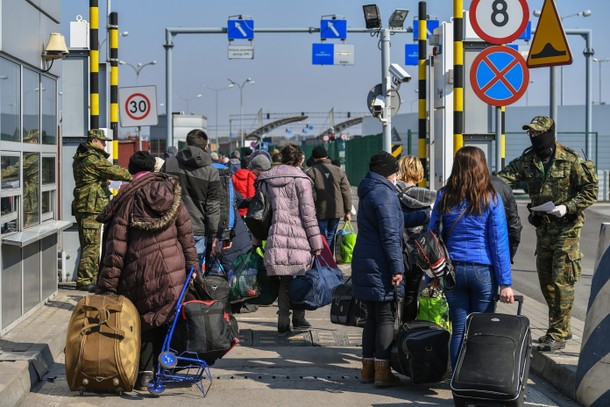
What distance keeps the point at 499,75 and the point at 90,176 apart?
185 inches

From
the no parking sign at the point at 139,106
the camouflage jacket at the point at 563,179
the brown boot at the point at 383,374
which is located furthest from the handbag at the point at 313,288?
the no parking sign at the point at 139,106

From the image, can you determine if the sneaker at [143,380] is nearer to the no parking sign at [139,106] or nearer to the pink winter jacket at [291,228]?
the pink winter jacket at [291,228]

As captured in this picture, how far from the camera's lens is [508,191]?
7.89m

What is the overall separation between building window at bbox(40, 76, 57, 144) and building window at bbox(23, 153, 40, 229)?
1.45 feet

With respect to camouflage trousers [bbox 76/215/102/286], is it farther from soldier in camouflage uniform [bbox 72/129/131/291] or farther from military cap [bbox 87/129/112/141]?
military cap [bbox 87/129/112/141]

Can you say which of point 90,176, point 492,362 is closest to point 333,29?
point 90,176

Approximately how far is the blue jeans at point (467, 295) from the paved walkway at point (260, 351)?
0.92 m

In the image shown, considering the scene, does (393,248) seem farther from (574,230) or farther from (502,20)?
(502,20)

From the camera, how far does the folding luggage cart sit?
759cm

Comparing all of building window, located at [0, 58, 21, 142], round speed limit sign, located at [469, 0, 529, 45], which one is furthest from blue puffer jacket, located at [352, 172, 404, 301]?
building window, located at [0, 58, 21, 142]

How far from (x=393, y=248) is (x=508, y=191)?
934mm

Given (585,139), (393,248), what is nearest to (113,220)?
(393,248)

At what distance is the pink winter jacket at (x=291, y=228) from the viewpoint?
986cm

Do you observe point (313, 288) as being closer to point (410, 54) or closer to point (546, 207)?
point (546, 207)
